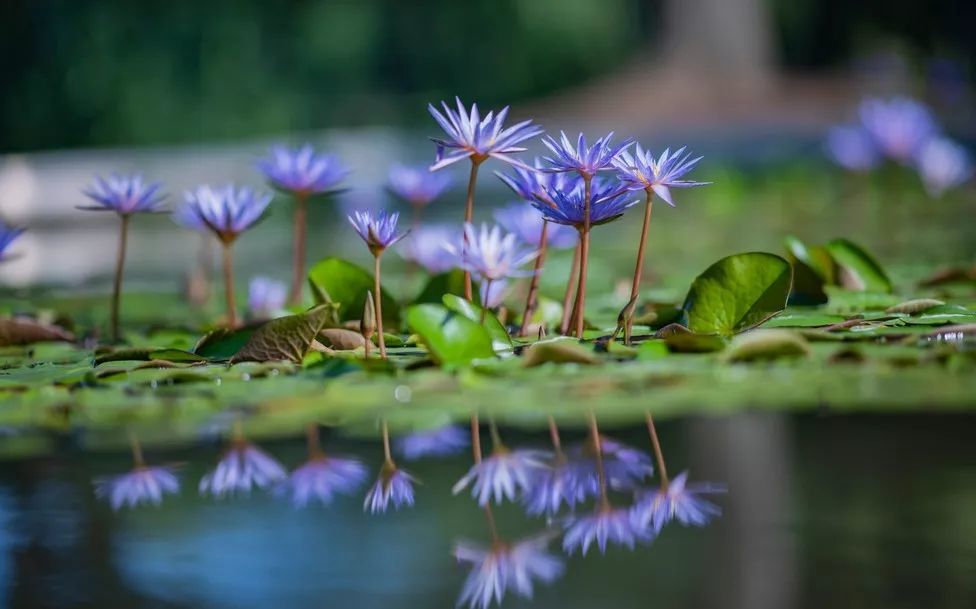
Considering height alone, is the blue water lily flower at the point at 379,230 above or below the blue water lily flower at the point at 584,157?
below

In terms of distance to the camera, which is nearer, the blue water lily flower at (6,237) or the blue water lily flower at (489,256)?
the blue water lily flower at (489,256)

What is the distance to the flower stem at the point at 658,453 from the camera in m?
1.50

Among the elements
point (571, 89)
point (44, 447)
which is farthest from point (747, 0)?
point (44, 447)

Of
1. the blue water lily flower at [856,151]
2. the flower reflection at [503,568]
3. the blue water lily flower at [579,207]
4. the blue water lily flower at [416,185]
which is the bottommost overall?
the flower reflection at [503,568]

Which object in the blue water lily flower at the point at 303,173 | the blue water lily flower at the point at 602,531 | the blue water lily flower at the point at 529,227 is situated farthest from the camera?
the blue water lily flower at the point at 529,227

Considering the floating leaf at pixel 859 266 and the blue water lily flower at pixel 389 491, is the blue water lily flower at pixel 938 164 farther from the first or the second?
the blue water lily flower at pixel 389 491

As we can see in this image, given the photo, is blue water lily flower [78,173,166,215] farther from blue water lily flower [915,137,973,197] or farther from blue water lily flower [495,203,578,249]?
blue water lily flower [915,137,973,197]

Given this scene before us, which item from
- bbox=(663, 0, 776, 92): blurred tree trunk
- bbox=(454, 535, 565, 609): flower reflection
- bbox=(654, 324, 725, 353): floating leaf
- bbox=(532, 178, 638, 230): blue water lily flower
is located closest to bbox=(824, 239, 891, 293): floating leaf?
bbox=(654, 324, 725, 353): floating leaf

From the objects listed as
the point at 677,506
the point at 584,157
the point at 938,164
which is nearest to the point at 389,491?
the point at 677,506

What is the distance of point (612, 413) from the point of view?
71.7 inches

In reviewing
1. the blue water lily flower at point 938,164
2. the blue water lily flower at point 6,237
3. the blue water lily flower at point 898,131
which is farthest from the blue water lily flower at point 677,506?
the blue water lily flower at point 938,164

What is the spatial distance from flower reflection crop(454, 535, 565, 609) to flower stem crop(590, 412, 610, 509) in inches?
5.7

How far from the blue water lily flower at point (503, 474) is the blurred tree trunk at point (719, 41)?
13.5 meters

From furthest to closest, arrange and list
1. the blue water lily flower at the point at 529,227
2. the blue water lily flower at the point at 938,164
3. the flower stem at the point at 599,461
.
→ the blue water lily flower at the point at 938,164
the blue water lily flower at the point at 529,227
the flower stem at the point at 599,461
